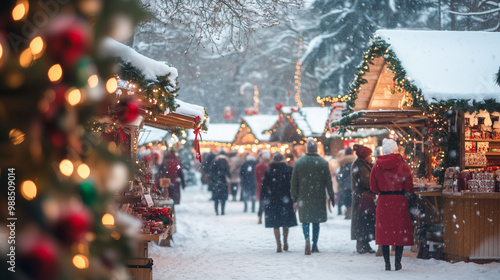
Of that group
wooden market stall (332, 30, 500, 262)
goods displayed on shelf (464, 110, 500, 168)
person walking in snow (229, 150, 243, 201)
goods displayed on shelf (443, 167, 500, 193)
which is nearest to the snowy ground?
wooden market stall (332, 30, 500, 262)

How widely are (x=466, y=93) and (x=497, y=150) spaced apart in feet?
10.4

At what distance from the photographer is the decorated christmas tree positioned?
5.68ft

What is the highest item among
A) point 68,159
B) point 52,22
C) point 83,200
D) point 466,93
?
point 466,93

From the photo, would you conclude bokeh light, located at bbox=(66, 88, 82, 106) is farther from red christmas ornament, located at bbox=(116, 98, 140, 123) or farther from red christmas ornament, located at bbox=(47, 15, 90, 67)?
red christmas ornament, located at bbox=(116, 98, 140, 123)

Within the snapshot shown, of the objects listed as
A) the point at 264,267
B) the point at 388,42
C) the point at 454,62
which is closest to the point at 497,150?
the point at 454,62

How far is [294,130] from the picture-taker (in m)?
26.9

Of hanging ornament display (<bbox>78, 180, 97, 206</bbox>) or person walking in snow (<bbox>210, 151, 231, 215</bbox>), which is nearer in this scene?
hanging ornament display (<bbox>78, 180, 97, 206</bbox>)

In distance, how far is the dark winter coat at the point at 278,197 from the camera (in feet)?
38.4

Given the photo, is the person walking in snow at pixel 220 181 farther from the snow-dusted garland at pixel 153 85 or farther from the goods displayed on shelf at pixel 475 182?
the snow-dusted garland at pixel 153 85

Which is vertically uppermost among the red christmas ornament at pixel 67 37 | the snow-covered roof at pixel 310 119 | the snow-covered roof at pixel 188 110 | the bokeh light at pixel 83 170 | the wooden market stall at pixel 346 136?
the snow-covered roof at pixel 310 119

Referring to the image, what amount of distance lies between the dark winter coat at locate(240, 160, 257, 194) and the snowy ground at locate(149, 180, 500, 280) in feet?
16.4

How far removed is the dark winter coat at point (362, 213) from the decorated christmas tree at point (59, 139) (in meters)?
9.74

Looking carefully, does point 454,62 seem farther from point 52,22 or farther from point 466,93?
point 52,22

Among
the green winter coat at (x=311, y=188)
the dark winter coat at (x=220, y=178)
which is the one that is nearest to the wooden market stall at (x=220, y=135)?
the dark winter coat at (x=220, y=178)
